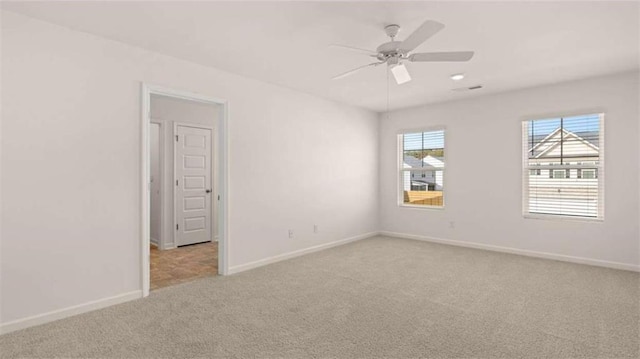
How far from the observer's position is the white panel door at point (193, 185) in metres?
5.58

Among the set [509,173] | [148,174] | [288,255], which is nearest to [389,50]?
[148,174]

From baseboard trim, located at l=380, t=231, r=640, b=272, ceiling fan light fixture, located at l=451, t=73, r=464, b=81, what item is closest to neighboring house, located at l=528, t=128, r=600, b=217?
baseboard trim, located at l=380, t=231, r=640, b=272

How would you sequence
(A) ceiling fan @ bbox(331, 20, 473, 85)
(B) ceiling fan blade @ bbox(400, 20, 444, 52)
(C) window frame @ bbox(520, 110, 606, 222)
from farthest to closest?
(C) window frame @ bbox(520, 110, 606, 222) < (A) ceiling fan @ bbox(331, 20, 473, 85) < (B) ceiling fan blade @ bbox(400, 20, 444, 52)

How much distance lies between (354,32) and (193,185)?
4061mm

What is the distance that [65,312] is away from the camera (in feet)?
9.13

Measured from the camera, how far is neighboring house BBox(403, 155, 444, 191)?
5848 mm

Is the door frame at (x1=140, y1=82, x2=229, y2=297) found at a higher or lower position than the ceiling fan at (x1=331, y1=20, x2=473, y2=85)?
lower

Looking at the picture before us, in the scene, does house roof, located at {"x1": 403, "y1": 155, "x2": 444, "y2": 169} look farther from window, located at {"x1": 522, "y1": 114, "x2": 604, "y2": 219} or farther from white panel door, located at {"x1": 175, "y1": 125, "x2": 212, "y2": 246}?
white panel door, located at {"x1": 175, "y1": 125, "x2": 212, "y2": 246}

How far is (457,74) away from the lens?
13.6ft

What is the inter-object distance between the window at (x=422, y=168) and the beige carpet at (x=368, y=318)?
2003 mm

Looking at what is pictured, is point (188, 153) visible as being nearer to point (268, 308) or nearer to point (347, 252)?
point (347, 252)

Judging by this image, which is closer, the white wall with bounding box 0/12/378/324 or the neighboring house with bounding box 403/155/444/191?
the white wall with bounding box 0/12/378/324

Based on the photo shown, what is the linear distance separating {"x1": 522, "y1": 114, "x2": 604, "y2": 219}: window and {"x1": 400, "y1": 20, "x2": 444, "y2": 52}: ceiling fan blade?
3.31m

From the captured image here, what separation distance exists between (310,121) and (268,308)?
2978mm
